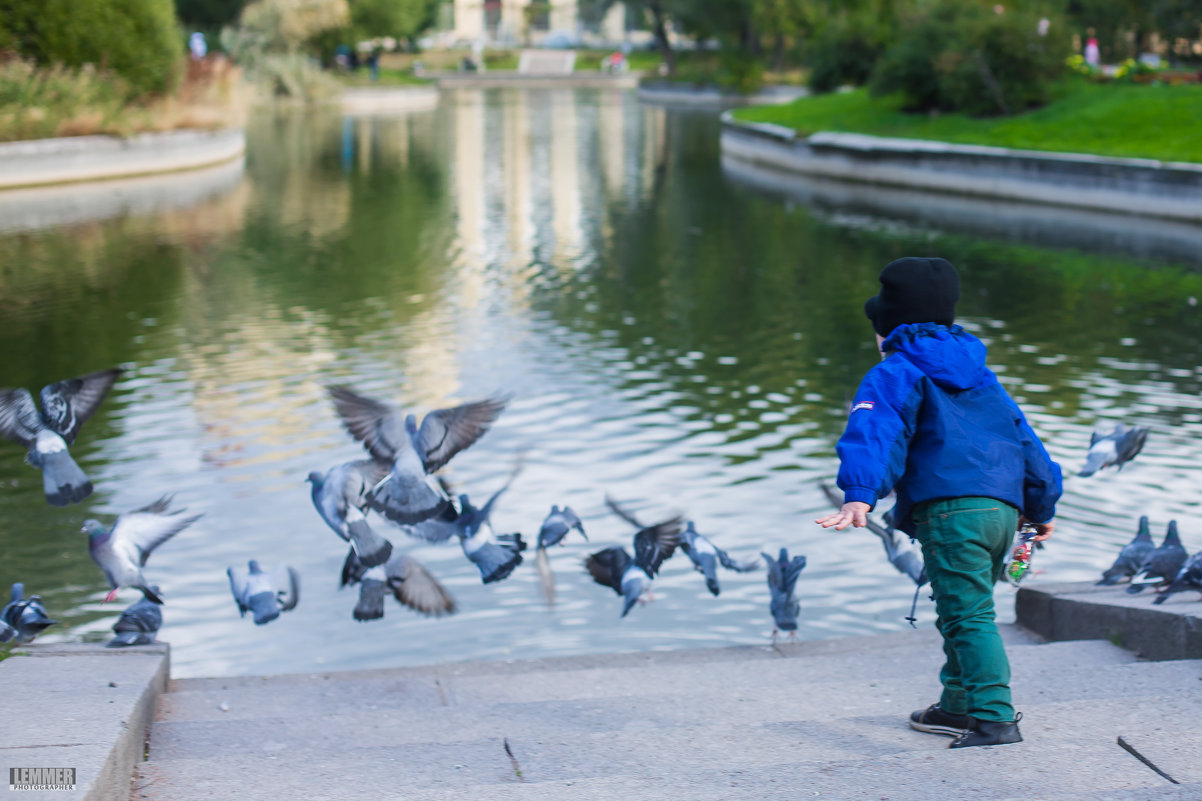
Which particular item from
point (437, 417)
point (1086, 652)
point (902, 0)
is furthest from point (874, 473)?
point (902, 0)

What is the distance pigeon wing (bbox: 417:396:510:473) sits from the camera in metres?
5.95

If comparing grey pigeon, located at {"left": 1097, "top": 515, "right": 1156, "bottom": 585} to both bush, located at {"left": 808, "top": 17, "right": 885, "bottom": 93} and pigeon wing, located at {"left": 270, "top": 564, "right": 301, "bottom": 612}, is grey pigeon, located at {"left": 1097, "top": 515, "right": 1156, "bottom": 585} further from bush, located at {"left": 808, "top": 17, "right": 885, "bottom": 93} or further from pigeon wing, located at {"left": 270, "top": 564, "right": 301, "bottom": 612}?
bush, located at {"left": 808, "top": 17, "right": 885, "bottom": 93}

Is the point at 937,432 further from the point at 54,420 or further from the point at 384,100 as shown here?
the point at 384,100

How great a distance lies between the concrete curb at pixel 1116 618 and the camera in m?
4.91

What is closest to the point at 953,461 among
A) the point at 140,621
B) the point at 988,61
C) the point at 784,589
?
the point at 784,589

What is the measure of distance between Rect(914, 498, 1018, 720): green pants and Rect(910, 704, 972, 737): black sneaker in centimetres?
7

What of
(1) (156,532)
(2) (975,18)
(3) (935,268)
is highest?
(2) (975,18)

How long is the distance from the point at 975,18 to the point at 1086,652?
1064 inches

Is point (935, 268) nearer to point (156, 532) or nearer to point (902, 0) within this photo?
point (156, 532)

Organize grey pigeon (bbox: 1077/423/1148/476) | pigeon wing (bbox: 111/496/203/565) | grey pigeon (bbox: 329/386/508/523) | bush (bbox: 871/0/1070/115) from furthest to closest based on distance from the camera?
1. bush (bbox: 871/0/1070/115)
2. grey pigeon (bbox: 1077/423/1148/476)
3. grey pigeon (bbox: 329/386/508/523)
4. pigeon wing (bbox: 111/496/203/565)

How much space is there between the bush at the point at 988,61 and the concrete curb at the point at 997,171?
2196 millimetres

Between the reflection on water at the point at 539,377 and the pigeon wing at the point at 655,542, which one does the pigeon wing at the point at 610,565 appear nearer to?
the pigeon wing at the point at 655,542

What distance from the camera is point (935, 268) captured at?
3887 mm

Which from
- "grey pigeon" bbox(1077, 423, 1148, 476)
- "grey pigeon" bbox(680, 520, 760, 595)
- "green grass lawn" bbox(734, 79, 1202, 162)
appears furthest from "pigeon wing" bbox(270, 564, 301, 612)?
"green grass lawn" bbox(734, 79, 1202, 162)
